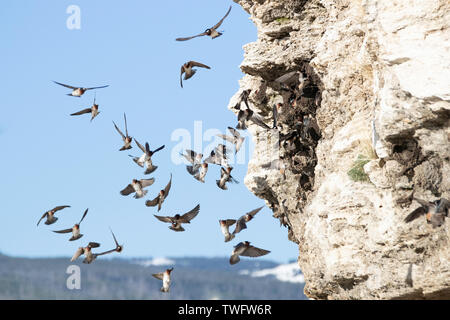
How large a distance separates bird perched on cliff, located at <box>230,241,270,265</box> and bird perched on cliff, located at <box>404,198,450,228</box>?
117 inches

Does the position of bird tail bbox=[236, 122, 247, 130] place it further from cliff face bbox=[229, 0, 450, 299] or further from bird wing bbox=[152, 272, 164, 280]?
bird wing bbox=[152, 272, 164, 280]

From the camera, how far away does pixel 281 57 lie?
48.2 feet

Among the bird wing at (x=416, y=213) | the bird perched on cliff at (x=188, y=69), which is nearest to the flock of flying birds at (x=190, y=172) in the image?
Answer: the bird perched on cliff at (x=188, y=69)

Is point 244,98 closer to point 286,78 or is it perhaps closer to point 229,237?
point 286,78

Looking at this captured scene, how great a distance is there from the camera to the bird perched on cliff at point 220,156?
15227 mm

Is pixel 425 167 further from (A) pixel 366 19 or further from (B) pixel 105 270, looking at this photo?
(B) pixel 105 270

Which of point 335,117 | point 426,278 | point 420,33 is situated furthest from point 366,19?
point 426,278

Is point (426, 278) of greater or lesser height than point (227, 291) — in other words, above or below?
below

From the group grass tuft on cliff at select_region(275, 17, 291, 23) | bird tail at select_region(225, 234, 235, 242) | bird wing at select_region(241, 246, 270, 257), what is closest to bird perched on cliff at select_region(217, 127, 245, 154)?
bird tail at select_region(225, 234, 235, 242)

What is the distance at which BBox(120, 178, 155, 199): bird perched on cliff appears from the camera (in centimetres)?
1516

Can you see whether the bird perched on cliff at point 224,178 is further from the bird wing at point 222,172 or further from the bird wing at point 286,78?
the bird wing at point 286,78

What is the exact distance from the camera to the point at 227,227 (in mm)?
14258

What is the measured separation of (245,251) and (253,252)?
5.9 inches

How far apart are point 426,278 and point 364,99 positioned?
305 centimetres
